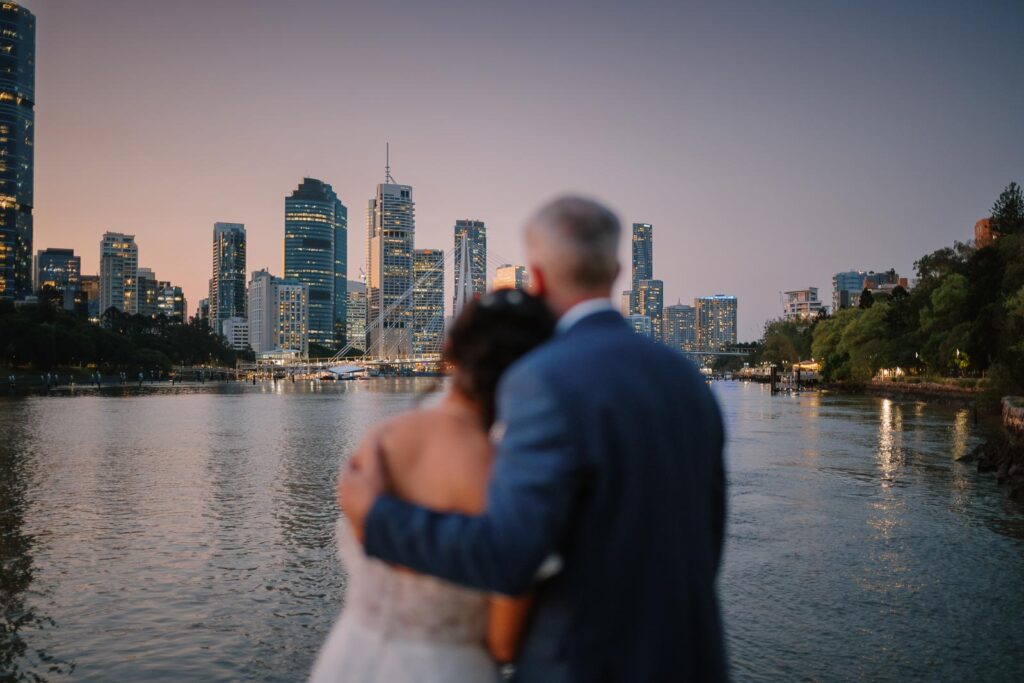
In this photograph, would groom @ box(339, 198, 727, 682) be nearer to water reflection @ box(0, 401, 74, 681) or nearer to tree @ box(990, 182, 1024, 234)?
water reflection @ box(0, 401, 74, 681)

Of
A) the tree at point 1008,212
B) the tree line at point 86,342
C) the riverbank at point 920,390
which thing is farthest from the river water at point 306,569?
the tree line at point 86,342

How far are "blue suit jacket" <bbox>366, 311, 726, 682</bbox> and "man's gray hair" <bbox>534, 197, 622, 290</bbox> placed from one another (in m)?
0.13

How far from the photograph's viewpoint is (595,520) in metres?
1.93

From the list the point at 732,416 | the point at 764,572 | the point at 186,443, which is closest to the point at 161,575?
the point at 764,572

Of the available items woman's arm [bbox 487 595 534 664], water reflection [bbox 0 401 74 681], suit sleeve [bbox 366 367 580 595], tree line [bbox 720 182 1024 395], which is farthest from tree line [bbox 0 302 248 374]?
suit sleeve [bbox 366 367 580 595]

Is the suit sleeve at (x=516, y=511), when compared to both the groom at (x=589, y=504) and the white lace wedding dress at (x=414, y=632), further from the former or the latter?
the white lace wedding dress at (x=414, y=632)

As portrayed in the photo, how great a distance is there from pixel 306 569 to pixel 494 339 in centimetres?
954

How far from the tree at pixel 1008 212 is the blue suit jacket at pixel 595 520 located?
66141mm

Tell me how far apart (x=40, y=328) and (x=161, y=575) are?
298 feet

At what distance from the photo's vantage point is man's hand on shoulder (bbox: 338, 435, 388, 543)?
199 centimetres

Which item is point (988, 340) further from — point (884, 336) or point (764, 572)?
point (764, 572)

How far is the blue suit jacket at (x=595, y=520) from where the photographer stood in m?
1.84

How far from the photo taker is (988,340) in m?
49.8

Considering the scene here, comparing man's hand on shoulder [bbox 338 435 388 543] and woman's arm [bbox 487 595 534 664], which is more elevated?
man's hand on shoulder [bbox 338 435 388 543]
